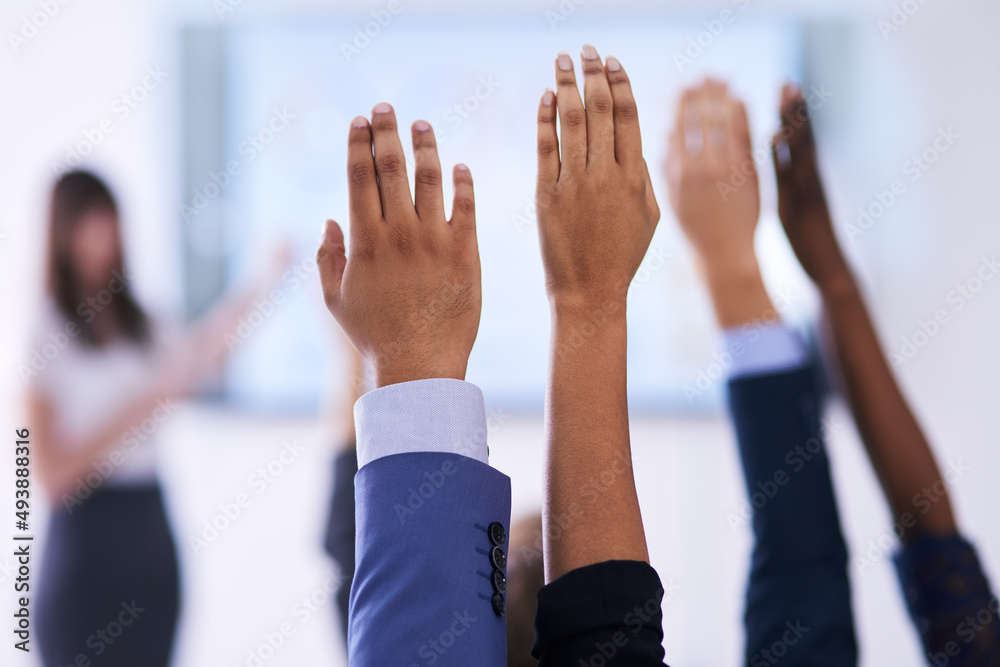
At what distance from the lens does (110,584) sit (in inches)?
32.9

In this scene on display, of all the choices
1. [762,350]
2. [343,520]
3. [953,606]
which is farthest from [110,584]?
[953,606]

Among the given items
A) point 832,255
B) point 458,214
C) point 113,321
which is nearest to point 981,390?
point 832,255

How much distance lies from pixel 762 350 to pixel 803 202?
0.28 m

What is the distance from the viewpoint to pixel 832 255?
87cm

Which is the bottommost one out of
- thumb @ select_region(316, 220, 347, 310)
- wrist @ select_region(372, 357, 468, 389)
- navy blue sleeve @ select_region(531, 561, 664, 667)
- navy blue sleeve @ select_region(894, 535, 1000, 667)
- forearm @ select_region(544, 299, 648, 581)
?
navy blue sleeve @ select_region(894, 535, 1000, 667)

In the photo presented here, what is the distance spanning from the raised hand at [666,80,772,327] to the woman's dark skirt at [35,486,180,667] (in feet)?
2.58

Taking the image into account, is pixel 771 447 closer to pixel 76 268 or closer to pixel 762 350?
pixel 762 350

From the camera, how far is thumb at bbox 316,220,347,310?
1.54ft

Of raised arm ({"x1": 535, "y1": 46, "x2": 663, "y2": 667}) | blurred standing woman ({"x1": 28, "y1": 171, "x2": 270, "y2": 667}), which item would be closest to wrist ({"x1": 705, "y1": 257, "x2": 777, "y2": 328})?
raised arm ({"x1": 535, "y1": 46, "x2": 663, "y2": 667})

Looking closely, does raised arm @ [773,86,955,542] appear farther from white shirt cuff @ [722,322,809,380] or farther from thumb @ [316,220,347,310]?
thumb @ [316,220,347,310]

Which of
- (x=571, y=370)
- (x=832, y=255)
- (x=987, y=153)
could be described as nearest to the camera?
(x=571, y=370)

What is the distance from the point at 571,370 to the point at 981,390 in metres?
0.88

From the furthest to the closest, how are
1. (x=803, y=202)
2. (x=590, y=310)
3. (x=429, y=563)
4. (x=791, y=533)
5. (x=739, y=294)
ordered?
1. (x=803, y=202)
2. (x=739, y=294)
3. (x=791, y=533)
4. (x=590, y=310)
5. (x=429, y=563)

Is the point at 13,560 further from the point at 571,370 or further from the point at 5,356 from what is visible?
the point at 571,370
